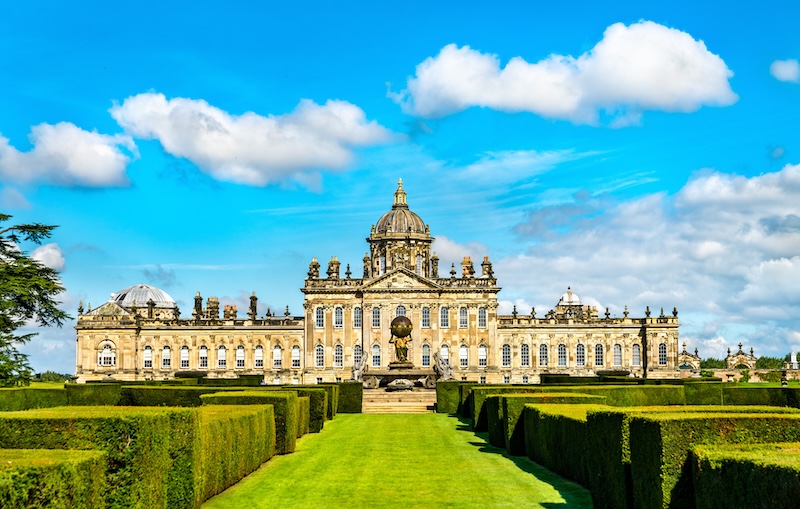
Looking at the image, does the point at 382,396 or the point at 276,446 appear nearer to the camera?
the point at 276,446

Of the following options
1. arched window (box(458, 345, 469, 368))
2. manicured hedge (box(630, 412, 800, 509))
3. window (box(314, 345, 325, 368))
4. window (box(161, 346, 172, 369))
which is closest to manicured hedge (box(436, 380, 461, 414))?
manicured hedge (box(630, 412, 800, 509))

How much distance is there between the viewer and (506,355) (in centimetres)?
8088

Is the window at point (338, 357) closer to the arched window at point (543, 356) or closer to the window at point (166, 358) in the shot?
the window at point (166, 358)

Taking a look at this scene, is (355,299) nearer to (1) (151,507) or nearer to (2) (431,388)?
(2) (431,388)

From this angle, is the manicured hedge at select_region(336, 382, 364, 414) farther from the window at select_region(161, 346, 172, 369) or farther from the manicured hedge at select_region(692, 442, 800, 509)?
the window at select_region(161, 346, 172, 369)

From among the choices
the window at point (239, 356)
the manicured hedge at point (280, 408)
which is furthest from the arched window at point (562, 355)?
the manicured hedge at point (280, 408)

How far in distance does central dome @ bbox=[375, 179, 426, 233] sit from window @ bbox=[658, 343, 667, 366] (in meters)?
22.7

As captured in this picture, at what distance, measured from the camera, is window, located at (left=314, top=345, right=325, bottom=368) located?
78812 millimetres

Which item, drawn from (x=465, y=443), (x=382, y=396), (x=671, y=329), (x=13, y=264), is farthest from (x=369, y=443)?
(x=671, y=329)

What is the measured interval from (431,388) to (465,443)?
25275 mm

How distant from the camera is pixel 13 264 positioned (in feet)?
114

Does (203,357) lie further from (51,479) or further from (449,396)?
(51,479)

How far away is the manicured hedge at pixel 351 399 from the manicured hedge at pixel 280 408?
56.6 ft

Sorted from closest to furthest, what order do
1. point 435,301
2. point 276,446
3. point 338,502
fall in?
point 338,502
point 276,446
point 435,301
